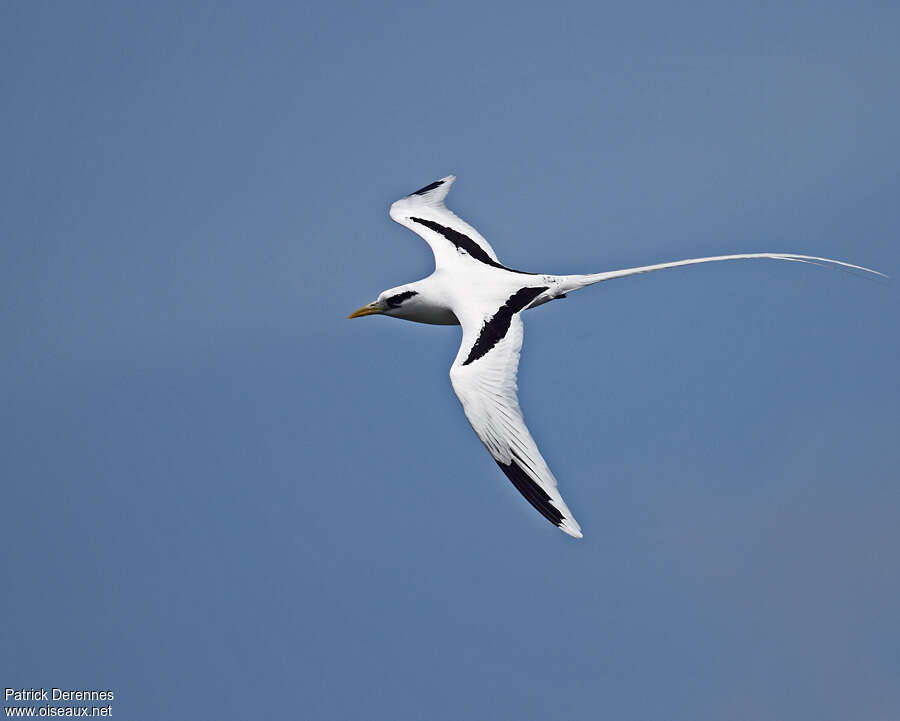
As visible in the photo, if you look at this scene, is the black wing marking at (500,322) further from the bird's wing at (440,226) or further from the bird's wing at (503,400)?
the bird's wing at (440,226)

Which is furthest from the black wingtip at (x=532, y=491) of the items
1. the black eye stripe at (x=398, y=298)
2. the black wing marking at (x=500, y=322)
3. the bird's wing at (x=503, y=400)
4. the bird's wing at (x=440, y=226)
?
the bird's wing at (x=440, y=226)

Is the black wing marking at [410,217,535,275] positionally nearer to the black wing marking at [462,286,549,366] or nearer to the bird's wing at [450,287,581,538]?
the black wing marking at [462,286,549,366]

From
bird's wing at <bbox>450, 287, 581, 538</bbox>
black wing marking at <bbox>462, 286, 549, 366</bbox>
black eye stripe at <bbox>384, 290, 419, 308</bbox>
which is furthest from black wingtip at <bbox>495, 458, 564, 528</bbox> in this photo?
black eye stripe at <bbox>384, 290, 419, 308</bbox>

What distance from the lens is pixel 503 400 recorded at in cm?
2309

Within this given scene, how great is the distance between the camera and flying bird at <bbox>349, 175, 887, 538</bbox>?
2194 cm

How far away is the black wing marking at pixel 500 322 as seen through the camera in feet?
81.0

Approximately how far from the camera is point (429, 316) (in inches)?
1131

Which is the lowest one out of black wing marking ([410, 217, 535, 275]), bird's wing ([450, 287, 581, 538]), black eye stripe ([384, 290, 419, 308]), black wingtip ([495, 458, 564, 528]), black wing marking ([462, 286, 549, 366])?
black wingtip ([495, 458, 564, 528])

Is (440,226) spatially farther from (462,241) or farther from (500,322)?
(500,322)

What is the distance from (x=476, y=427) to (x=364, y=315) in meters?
7.74

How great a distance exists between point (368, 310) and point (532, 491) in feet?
30.8

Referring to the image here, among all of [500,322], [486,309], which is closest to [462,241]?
[486,309]

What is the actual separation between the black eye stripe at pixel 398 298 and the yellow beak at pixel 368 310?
0.41m

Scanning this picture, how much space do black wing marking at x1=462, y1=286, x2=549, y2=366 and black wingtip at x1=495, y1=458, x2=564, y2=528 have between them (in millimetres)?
2982
